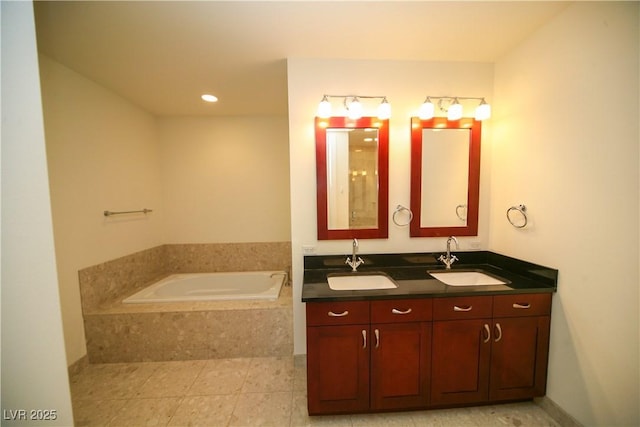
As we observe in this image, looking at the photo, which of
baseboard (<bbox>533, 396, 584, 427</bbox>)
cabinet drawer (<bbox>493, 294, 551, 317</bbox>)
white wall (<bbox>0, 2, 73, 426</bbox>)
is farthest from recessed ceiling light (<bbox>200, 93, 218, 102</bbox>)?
baseboard (<bbox>533, 396, 584, 427</bbox>)

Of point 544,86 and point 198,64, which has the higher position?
point 198,64

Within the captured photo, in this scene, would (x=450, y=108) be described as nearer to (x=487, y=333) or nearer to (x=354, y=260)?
(x=354, y=260)

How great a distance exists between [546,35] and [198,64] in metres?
2.38

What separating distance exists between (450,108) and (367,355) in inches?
72.7

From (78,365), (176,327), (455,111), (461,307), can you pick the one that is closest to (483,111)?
(455,111)

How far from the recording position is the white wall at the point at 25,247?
0.88 m

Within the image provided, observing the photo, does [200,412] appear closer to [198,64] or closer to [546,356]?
[546,356]

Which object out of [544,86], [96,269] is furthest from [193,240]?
[544,86]

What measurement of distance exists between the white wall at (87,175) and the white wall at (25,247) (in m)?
1.07

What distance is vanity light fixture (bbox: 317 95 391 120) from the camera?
5.33ft

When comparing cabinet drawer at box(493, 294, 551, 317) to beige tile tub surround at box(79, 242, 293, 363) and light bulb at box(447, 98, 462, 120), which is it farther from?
beige tile tub surround at box(79, 242, 293, 363)

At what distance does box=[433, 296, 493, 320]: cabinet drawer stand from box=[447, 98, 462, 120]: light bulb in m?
1.31

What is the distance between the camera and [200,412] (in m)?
1.47

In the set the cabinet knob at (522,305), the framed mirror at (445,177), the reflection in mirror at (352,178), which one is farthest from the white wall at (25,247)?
the cabinet knob at (522,305)
